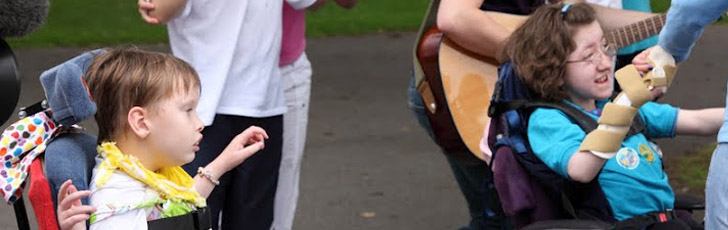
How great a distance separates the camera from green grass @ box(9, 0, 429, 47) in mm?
11820

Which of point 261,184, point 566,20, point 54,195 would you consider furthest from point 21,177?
point 566,20

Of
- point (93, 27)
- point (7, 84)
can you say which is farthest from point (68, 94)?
point (93, 27)

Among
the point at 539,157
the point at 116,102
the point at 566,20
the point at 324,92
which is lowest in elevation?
the point at 324,92

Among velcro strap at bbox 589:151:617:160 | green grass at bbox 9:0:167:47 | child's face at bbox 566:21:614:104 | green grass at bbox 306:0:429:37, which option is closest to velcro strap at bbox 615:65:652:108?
velcro strap at bbox 589:151:617:160

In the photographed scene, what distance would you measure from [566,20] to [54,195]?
1.82 meters

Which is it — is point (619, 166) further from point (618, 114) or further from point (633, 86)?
point (633, 86)

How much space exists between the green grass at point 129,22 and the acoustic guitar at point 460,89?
22.5 feet

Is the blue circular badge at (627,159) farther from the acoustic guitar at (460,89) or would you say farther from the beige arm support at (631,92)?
the acoustic guitar at (460,89)

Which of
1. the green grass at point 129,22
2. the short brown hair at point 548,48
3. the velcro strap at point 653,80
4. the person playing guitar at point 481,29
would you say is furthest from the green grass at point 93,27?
the velcro strap at point 653,80

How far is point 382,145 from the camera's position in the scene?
8.56 metres

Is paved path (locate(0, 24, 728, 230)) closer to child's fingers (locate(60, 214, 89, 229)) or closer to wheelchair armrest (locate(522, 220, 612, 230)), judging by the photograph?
wheelchair armrest (locate(522, 220, 612, 230))

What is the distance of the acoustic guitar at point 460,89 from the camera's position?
5008mm

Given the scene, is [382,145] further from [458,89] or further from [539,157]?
[539,157]

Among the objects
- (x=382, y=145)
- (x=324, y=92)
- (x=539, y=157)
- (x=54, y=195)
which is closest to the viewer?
(x=54, y=195)
